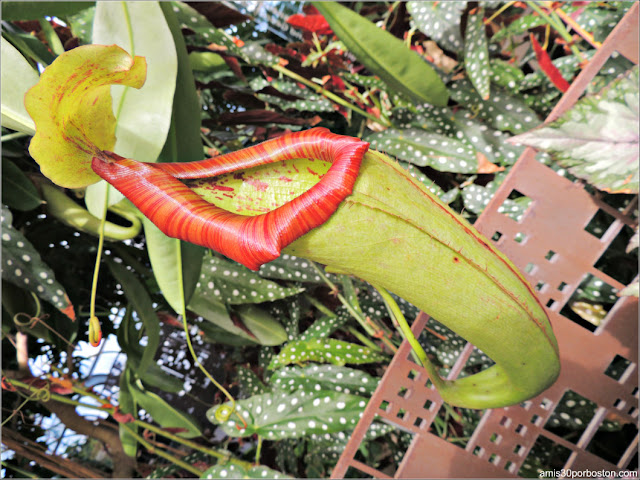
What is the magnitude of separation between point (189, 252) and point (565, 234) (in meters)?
0.51

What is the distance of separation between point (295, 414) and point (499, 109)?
2.09ft

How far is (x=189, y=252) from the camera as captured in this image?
1.82 feet

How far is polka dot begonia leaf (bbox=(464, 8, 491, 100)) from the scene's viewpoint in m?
0.64

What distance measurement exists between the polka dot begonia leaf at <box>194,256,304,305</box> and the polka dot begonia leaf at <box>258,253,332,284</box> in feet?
0.09

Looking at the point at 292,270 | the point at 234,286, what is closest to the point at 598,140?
the point at 292,270

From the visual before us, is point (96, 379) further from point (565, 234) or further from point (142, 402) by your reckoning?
point (565, 234)

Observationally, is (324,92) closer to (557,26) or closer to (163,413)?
(557,26)

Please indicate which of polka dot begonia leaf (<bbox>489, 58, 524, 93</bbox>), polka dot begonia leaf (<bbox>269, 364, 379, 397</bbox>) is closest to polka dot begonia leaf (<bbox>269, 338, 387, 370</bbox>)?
polka dot begonia leaf (<bbox>269, 364, 379, 397</bbox>)

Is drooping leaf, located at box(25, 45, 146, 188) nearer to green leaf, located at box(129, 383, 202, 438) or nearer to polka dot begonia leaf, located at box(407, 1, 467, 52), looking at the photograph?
polka dot begonia leaf, located at box(407, 1, 467, 52)

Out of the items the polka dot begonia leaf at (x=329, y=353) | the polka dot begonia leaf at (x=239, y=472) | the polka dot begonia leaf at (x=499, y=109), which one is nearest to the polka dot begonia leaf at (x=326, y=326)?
the polka dot begonia leaf at (x=329, y=353)

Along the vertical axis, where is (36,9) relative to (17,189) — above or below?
above

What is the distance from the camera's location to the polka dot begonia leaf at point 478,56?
645 millimetres

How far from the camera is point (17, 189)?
2.26 feet

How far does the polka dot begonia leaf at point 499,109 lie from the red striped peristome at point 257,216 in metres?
0.49
